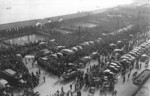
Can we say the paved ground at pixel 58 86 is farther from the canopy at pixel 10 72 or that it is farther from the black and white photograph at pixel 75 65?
the canopy at pixel 10 72

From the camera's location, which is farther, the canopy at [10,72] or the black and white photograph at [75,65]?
the canopy at [10,72]

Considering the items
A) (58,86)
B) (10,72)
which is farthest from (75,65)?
(10,72)

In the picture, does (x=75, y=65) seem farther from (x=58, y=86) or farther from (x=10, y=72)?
(x=10, y=72)

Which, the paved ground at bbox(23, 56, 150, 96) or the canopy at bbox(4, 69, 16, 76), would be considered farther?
the canopy at bbox(4, 69, 16, 76)

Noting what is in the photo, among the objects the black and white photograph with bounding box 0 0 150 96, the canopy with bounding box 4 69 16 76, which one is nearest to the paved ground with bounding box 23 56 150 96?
the black and white photograph with bounding box 0 0 150 96

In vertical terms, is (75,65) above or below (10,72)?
below

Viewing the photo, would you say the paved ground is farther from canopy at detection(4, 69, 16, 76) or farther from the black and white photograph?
canopy at detection(4, 69, 16, 76)

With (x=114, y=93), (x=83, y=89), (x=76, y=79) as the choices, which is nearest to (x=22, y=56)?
(x=76, y=79)

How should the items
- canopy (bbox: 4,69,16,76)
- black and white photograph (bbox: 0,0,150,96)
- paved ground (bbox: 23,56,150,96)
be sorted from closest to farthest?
paved ground (bbox: 23,56,150,96)
black and white photograph (bbox: 0,0,150,96)
canopy (bbox: 4,69,16,76)

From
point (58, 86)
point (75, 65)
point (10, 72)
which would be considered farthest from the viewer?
point (75, 65)

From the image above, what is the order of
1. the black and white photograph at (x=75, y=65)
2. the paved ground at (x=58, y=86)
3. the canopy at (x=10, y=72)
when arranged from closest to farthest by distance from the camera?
the paved ground at (x=58, y=86), the black and white photograph at (x=75, y=65), the canopy at (x=10, y=72)

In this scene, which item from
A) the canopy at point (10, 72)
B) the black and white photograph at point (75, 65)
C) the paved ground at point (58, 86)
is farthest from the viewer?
the canopy at point (10, 72)

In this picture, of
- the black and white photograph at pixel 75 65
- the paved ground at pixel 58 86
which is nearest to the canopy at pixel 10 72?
the black and white photograph at pixel 75 65
